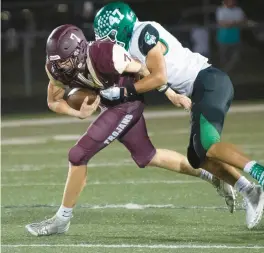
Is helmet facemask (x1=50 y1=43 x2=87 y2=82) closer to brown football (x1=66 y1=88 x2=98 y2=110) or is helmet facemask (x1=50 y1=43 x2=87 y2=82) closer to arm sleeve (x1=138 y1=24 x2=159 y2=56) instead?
brown football (x1=66 y1=88 x2=98 y2=110)

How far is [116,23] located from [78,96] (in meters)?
0.49

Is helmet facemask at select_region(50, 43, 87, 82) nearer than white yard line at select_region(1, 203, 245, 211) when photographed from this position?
Yes

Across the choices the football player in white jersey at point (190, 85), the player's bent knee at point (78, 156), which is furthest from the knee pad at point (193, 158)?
the player's bent knee at point (78, 156)

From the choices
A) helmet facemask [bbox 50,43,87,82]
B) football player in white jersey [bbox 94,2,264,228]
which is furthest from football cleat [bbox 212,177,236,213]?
helmet facemask [bbox 50,43,87,82]

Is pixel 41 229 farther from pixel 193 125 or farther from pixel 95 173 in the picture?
pixel 95 173

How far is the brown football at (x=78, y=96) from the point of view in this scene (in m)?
5.91

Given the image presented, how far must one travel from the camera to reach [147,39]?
231 inches

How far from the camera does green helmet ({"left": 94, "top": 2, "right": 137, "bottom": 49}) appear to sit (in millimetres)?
A: 5980

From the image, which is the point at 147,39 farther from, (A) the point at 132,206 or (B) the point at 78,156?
(A) the point at 132,206

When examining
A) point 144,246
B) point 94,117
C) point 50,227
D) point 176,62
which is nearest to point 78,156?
point 50,227

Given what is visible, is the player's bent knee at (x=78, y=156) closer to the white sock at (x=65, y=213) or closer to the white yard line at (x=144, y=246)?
the white sock at (x=65, y=213)

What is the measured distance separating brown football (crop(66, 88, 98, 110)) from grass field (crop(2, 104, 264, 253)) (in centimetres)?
75

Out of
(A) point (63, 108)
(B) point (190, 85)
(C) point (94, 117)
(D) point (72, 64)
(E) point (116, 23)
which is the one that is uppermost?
(E) point (116, 23)

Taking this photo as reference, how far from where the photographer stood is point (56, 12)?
17344 millimetres
